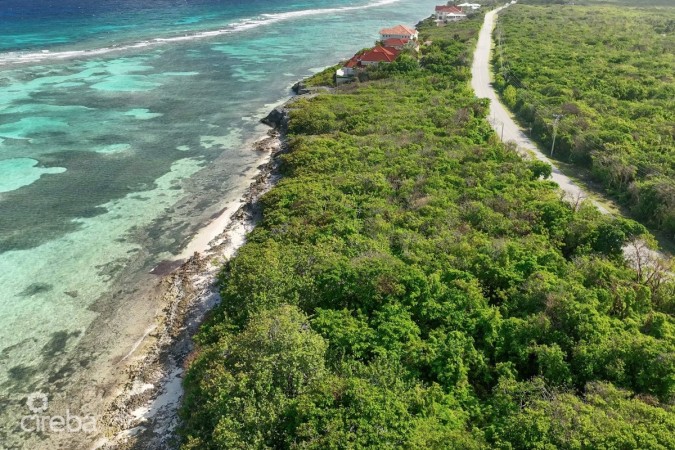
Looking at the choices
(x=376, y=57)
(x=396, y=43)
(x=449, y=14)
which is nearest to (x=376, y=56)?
(x=376, y=57)

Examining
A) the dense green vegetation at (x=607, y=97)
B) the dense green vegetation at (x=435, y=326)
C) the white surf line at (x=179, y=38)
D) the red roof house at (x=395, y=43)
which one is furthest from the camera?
the white surf line at (x=179, y=38)

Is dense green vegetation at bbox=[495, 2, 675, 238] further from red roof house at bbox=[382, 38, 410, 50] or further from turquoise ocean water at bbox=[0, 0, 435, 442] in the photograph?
turquoise ocean water at bbox=[0, 0, 435, 442]

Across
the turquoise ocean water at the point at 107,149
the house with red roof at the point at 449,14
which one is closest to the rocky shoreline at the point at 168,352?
the turquoise ocean water at the point at 107,149

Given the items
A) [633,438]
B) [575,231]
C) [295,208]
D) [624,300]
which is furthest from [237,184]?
[633,438]

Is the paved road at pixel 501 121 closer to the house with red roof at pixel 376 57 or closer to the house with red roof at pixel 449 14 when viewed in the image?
the house with red roof at pixel 376 57

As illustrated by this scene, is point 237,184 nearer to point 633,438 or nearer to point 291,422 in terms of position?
point 291,422

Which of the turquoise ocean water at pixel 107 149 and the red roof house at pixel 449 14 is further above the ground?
the red roof house at pixel 449 14

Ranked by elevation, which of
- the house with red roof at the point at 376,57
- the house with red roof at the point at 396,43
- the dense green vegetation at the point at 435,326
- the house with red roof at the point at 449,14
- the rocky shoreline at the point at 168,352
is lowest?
the rocky shoreline at the point at 168,352

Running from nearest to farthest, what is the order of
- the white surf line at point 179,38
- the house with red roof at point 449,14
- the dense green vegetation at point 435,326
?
the dense green vegetation at point 435,326, the white surf line at point 179,38, the house with red roof at point 449,14
